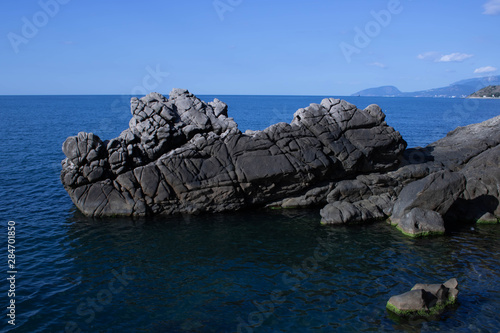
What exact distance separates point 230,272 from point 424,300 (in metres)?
12.2

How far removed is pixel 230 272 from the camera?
89.7 feet

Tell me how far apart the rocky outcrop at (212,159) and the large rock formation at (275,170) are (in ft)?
0.33

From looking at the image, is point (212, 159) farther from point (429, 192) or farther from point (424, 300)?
point (424, 300)

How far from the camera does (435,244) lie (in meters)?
31.8

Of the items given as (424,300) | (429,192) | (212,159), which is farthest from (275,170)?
(424,300)

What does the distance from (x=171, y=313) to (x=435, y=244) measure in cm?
2154

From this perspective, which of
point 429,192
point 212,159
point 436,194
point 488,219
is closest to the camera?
point 429,192

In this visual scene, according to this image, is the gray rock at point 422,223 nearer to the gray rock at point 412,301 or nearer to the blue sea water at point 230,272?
the blue sea water at point 230,272

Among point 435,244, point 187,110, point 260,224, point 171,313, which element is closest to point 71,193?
point 187,110

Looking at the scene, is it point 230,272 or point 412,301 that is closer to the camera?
point 412,301

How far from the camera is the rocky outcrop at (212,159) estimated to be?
3750 centimetres

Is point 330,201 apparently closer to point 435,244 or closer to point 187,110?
point 435,244

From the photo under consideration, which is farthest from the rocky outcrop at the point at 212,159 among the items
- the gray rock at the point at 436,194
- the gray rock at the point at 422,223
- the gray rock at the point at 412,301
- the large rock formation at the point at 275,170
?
the gray rock at the point at 412,301

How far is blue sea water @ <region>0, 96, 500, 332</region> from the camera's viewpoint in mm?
21578
